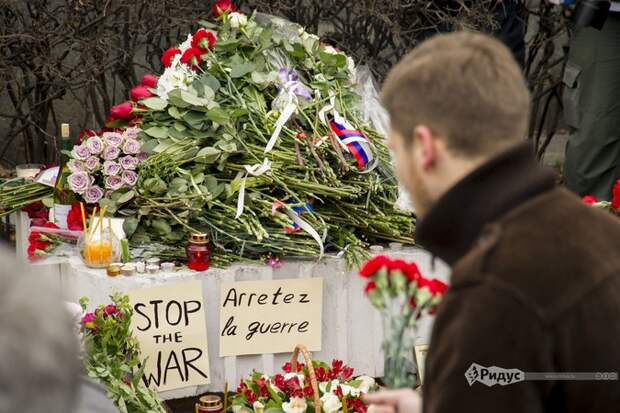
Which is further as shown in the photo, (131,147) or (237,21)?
(237,21)

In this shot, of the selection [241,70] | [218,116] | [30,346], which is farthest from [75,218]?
[30,346]

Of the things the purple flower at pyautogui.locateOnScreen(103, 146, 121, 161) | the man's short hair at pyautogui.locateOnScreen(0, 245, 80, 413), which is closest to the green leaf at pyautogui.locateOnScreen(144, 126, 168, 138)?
the purple flower at pyautogui.locateOnScreen(103, 146, 121, 161)

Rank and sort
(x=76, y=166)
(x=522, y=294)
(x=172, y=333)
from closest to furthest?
(x=522, y=294)
(x=172, y=333)
(x=76, y=166)

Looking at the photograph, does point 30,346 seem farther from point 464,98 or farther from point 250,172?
point 250,172

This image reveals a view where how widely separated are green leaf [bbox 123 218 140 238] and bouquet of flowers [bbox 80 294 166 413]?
392 millimetres

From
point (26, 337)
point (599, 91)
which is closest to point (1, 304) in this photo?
point (26, 337)

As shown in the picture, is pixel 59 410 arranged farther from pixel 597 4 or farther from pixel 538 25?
pixel 538 25

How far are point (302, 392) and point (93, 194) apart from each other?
1.02 metres

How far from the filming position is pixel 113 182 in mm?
3197

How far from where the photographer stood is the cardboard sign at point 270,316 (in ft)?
9.96

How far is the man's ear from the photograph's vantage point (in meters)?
1.46

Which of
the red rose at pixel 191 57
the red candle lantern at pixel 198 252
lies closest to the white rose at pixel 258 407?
the red candle lantern at pixel 198 252

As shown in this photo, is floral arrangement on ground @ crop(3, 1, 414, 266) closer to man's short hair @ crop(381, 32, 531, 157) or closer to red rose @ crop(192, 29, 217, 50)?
red rose @ crop(192, 29, 217, 50)

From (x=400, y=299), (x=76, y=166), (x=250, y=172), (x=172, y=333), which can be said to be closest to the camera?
(x=400, y=299)
